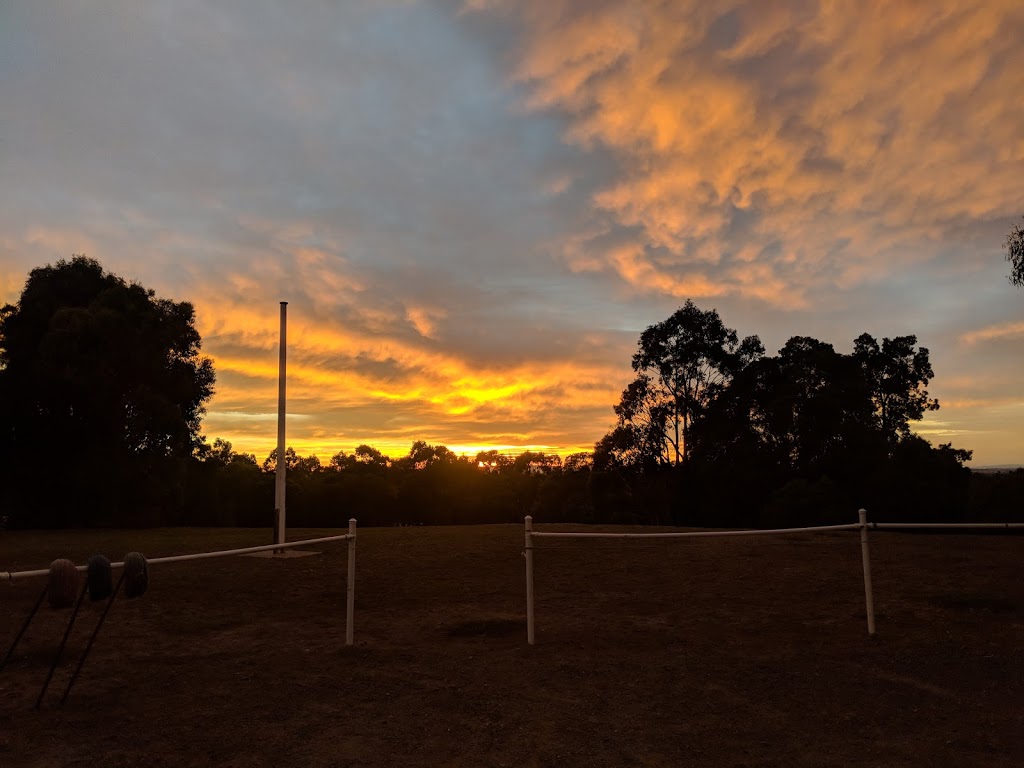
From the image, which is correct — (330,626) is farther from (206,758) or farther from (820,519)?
(820,519)

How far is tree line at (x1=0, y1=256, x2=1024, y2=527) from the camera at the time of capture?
970 inches

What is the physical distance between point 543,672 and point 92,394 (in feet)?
77.9

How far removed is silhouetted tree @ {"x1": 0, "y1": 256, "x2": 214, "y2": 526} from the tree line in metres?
0.06

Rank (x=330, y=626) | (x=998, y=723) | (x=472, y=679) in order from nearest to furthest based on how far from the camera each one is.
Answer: (x=998, y=723) → (x=472, y=679) → (x=330, y=626)

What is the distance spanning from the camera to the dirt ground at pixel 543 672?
4.31 metres

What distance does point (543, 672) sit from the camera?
5.89m

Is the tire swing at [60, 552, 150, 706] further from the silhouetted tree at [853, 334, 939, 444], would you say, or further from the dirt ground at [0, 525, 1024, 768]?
the silhouetted tree at [853, 334, 939, 444]

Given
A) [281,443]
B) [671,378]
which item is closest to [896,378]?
[671,378]

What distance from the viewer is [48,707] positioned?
509 centimetres

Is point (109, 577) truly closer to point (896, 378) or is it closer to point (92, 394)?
point (92, 394)

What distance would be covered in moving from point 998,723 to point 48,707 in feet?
22.5

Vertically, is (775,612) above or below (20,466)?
below

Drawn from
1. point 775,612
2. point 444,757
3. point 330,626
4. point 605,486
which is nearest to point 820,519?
point 605,486

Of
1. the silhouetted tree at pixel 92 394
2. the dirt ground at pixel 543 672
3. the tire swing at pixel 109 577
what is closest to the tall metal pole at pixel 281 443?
the dirt ground at pixel 543 672
